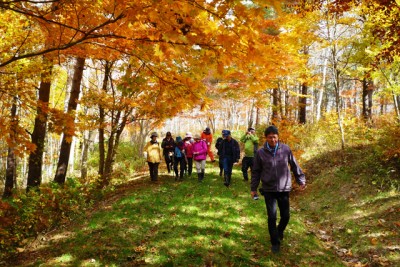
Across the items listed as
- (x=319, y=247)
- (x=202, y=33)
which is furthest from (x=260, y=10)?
(x=319, y=247)

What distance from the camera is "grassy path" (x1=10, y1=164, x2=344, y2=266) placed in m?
5.48

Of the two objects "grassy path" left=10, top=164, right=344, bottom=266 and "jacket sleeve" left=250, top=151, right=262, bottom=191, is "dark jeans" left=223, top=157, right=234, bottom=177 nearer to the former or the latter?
"grassy path" left=10, top=164, right=344, bottom=266

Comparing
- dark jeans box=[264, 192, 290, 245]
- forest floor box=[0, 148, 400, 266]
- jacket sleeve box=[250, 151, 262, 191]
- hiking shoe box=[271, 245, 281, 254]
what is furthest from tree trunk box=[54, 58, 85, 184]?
hiking shoe box=[271, 245, 281, 254]

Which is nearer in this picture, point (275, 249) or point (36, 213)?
point (275, 249)

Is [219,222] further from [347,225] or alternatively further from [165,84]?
[165,84]

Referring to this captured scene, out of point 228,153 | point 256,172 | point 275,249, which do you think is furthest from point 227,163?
point 275,249

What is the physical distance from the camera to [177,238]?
6.30 m

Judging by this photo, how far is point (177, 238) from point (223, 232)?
1.03m

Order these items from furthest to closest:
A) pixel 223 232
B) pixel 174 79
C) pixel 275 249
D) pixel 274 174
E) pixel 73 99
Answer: pixel 73 99 → pixel 223 232 → pixel 275 249 → pixel 274 174 → pixel 174 79

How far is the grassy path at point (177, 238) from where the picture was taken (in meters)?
5.48

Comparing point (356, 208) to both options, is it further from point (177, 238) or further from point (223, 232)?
point (177, 238)

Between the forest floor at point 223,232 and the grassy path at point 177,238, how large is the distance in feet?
0.06

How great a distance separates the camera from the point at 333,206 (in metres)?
8.97

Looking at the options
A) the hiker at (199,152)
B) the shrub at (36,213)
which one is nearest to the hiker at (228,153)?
the hiker at (199,152)
